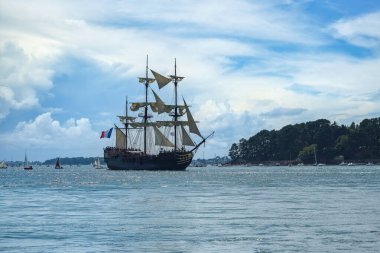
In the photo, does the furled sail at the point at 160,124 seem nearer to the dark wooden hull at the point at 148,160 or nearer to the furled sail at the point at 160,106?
the furled sail at the point at 160,106

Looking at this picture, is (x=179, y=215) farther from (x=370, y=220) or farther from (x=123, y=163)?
(x=123, y=163)

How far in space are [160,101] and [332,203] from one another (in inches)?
5193

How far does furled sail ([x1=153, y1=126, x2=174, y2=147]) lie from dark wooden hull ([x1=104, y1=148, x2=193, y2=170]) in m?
4.89

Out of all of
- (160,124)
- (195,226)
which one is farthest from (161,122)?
(195,226)

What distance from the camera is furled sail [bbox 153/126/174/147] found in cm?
17500

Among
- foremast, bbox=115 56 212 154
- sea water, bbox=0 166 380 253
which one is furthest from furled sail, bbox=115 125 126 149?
sea water, bbox=0 166 380 253

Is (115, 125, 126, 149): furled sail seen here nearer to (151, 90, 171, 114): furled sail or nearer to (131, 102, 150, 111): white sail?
(131, 102, 150, 111): white sail

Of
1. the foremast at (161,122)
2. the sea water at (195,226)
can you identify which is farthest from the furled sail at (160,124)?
the sea water at (195,226)

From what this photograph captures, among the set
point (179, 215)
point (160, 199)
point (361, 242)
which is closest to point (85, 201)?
point (160, 199)

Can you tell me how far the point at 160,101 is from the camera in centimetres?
18188

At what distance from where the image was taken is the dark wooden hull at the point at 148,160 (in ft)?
554

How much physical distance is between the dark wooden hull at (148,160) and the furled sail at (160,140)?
4.89 m

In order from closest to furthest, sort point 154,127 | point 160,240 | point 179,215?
1. point 160,240
2. point 179,215
3. point 154,127

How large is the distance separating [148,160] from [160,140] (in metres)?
6.93
